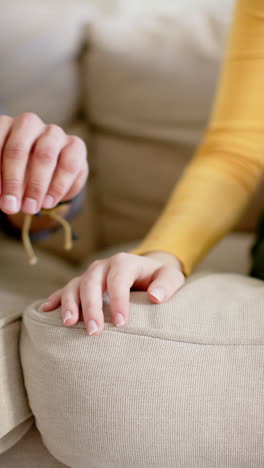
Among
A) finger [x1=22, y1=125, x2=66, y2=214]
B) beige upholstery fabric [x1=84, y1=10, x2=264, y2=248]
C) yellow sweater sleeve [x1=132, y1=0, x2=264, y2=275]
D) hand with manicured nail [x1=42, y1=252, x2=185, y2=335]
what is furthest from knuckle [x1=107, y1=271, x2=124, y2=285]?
beige upholstery fabric [x1=84, y1=10, x2=264, y2=248]

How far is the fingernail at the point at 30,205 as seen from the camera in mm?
503

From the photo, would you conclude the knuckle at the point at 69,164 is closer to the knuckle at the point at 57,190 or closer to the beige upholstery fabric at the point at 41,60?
the knuckle at the point at 57,190

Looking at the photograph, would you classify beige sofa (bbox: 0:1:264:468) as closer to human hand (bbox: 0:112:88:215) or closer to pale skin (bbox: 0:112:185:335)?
pale skin (bbox: 0:112:185:335)

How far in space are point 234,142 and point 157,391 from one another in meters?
0.45

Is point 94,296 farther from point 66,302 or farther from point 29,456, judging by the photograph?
point 29,456

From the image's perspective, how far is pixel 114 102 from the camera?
1133 millimetres

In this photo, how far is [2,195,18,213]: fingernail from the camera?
1.62 ft

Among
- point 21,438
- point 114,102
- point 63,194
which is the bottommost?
point 21,438

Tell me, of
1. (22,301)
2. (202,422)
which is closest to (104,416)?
(202,422)

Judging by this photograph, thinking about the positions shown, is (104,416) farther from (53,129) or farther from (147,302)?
(53,129)

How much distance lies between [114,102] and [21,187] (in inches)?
26.9

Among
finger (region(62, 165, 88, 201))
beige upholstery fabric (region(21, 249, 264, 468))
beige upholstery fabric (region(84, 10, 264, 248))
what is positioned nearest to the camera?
beige upholstery fabric (region(21, 249, 264, 468))

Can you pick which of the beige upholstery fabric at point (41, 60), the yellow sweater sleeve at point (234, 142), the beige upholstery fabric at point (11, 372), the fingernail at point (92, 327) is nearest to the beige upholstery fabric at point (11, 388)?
the beige upholstery fabric at point (11, 372)

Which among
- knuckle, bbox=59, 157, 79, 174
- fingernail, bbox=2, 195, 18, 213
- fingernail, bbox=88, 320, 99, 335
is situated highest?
knuckle, bbox=59, 157, 79, 174
